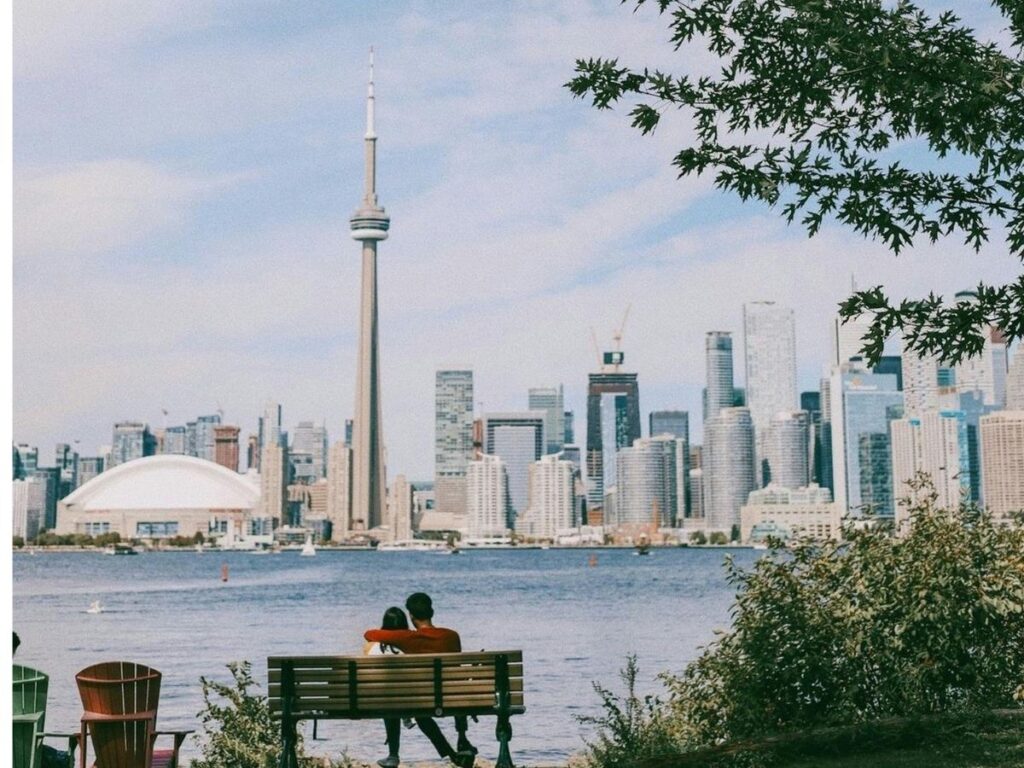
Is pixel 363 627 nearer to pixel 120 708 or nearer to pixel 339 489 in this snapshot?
pixel 120 708

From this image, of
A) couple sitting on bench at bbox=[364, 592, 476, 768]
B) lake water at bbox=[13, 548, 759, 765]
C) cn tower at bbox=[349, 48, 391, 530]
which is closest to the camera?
couple sitting on bench at bbox=[364, 592, 476, 768]

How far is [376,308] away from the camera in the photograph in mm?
156375

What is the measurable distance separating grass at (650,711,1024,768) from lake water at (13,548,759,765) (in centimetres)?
347

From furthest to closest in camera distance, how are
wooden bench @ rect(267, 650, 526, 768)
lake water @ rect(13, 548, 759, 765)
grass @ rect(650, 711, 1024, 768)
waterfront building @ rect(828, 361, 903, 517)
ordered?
waterfront building @ rect(828, 361, 903, 517) → lake water @ rect(13, 548, 759, 765) → wooden bench @ rect(267, 650, 526, 768) → grass @ rect(650, 711, 1024, 768)

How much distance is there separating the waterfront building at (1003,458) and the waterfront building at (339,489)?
81.4 metres

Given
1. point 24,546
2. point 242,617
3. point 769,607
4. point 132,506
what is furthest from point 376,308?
point 769,607

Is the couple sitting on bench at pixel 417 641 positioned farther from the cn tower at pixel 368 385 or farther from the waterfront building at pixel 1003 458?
the cn tower at pixel 368 385

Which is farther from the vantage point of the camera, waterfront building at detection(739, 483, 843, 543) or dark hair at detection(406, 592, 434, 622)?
waterfront building at detection(739, 483, 843, 543)

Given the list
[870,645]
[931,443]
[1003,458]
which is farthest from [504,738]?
[931,443]

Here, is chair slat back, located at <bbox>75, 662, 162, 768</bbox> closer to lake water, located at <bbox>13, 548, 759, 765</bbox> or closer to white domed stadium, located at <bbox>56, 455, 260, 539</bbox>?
lake water, located at <bbox>13, 548, 759, 765</bbox>

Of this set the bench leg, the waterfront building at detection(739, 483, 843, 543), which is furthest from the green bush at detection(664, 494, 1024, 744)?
the waterfront building at detection(739, 483, 843, 543)

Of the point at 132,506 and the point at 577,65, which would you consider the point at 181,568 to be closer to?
the point at 132,506

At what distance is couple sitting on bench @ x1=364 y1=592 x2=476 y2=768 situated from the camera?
703 cm

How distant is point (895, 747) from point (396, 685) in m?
2.53
